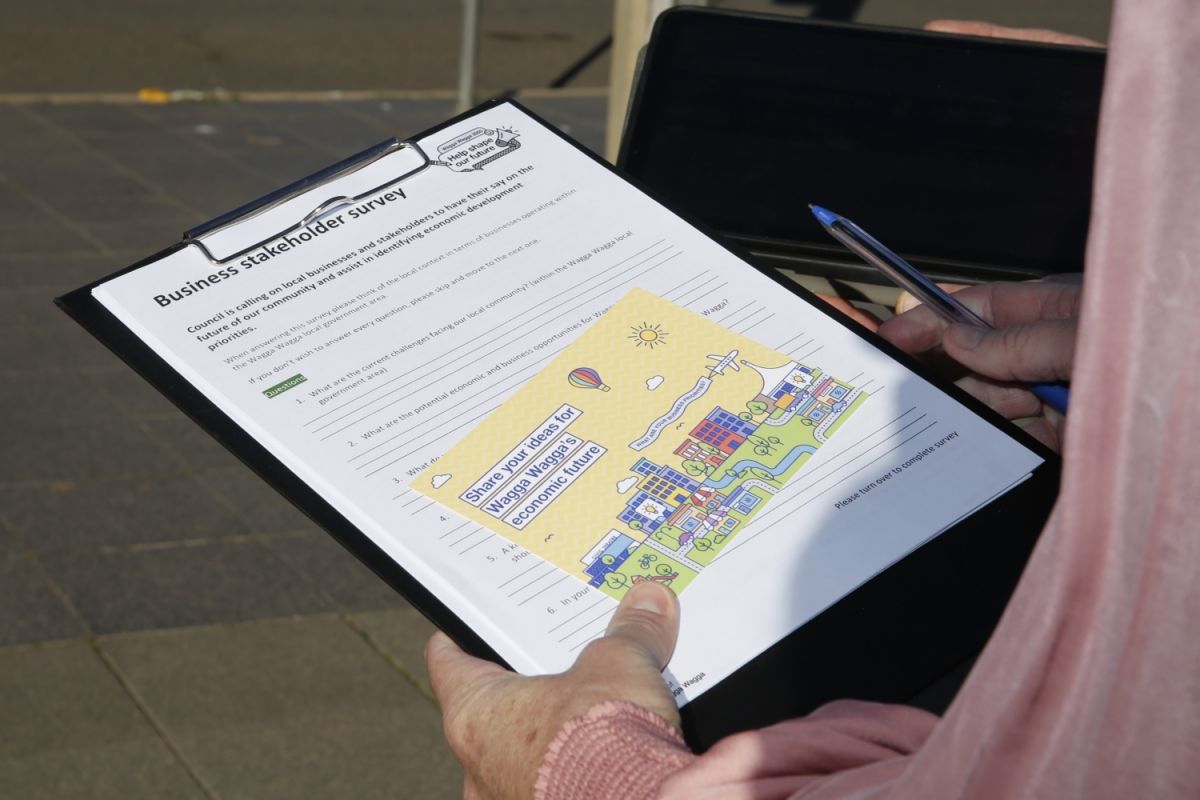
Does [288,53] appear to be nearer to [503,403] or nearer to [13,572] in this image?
[13,572]

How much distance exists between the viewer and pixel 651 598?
107cm

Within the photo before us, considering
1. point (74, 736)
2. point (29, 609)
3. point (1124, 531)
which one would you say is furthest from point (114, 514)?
point (1124, 531)

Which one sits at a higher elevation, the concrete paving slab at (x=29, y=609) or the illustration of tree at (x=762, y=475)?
the illustration of tree at (x=762, y=475)

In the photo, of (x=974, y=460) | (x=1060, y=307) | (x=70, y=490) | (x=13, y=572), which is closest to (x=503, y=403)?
(x=974, y=460)

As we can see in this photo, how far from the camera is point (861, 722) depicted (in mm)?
929

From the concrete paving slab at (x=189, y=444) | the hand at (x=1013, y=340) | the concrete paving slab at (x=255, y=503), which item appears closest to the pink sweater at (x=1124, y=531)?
the hand at (x=1013, y=340)

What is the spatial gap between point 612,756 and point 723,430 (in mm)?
317

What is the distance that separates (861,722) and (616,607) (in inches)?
9.0

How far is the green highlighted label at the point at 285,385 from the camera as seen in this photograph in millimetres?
1148

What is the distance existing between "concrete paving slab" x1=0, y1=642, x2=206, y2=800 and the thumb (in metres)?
2.05

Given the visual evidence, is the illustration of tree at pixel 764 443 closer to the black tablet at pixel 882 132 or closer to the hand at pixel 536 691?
the hand at pixel 536 691

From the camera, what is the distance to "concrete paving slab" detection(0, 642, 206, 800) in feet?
9.34

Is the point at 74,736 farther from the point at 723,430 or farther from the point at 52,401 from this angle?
the point at 723,430

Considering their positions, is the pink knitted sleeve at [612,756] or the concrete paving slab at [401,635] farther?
the concrete paving slab at [401,635]
